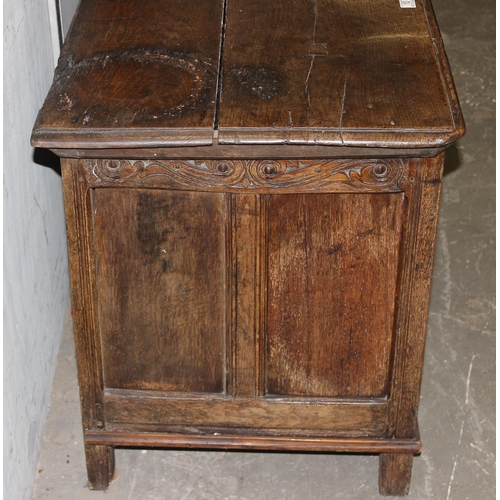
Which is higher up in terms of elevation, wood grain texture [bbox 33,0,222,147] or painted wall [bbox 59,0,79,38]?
wood grain texture [bbox 33,0,222,147]

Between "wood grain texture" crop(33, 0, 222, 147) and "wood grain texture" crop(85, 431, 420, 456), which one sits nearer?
"wood grain texture" crop(33, 0, 222, 147)

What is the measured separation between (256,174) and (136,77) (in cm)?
37

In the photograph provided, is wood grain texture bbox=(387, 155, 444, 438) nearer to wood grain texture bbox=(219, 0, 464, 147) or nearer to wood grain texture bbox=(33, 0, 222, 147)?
wood grain texture bbox=(219, 0, 464, 147)

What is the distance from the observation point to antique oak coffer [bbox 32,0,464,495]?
2.29m

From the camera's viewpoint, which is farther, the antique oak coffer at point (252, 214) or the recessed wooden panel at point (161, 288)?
the recessed wooden panel at point (161, 288)

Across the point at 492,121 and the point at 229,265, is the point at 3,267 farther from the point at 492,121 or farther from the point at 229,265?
the point at 492,121

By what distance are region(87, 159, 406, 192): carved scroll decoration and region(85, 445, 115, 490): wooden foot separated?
844mm

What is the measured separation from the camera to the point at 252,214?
2420 mm

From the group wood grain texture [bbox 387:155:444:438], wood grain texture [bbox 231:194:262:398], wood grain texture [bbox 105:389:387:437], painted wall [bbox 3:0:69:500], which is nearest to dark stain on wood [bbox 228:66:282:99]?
wood grain texture [bbox 231:194:262:398]

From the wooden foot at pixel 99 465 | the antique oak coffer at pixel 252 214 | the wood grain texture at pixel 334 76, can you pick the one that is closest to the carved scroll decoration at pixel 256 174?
the antique oak coffer at pixel 252 214

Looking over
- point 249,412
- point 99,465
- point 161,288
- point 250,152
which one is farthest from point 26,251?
point 250,152

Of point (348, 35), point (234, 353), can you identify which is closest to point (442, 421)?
point (234, 353)

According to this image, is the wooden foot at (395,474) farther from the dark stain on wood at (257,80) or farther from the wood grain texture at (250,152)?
the dark stain on wood at (257,80)

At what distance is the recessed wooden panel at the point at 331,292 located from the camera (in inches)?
95.7
